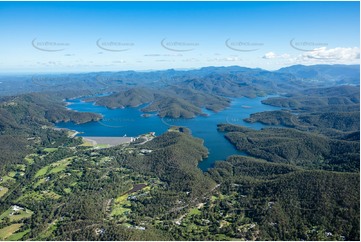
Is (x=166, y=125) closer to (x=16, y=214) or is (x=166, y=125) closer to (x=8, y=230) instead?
(x=16, y=214)

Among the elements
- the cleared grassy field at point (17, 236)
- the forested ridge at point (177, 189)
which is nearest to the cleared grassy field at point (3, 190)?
the forested ridge at point (177, 189)

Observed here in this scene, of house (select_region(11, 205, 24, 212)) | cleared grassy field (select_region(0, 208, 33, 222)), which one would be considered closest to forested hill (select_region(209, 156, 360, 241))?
cleared grassy field (select_region(0, 208, 33, 222))

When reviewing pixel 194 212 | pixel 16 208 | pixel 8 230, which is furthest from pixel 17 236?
pixel 194 212

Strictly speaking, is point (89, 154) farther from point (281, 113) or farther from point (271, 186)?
point (281, 113)

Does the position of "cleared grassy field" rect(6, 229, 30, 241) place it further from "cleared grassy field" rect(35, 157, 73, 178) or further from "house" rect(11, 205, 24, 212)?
"cleared grassy field" rect(35, 157, 73, 178)

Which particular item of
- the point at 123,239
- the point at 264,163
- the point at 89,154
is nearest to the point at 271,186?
the point at 264,163

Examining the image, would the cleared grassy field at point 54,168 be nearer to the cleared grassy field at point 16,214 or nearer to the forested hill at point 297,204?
the cleared grassy field at point 16,214
